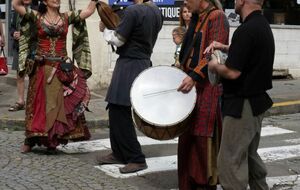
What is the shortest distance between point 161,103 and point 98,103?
17.0 feet

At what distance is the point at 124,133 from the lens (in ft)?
20.9

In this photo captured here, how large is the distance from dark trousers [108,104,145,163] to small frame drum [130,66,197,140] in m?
1.01

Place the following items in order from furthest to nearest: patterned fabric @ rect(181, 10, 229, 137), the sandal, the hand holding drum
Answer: the sandal < the hand holding drum < patterned fabric @ rect(181, 10, 229, 137)

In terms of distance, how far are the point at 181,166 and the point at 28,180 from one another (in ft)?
5.13

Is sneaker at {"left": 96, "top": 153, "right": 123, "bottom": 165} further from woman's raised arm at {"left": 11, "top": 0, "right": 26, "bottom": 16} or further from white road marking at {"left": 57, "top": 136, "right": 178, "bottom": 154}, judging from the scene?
woman's raised arm at {"left": 11, "top": 0, "right": 26, "bottom": 16}

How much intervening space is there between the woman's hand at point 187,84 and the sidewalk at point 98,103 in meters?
4.10

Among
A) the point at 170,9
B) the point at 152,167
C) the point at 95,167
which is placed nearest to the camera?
the point at 95,167

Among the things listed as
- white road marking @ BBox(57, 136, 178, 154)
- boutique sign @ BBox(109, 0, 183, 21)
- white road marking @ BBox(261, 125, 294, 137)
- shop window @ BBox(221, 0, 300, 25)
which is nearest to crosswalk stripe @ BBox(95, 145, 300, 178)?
white road marking @ BBox(57, 136, 178, 154)

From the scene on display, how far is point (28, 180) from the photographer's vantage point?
594 centimetres

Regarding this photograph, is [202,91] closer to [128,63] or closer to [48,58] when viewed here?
[128,63]

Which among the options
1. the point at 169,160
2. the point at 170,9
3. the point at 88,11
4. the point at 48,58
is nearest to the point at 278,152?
the point at 169,160

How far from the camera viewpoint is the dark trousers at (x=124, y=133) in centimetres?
635

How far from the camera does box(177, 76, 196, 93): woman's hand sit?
5042 mm

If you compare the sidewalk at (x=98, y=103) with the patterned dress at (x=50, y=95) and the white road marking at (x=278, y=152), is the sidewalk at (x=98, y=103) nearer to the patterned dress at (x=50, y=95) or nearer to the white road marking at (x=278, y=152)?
the patterned dress at (x=50, y=95)
